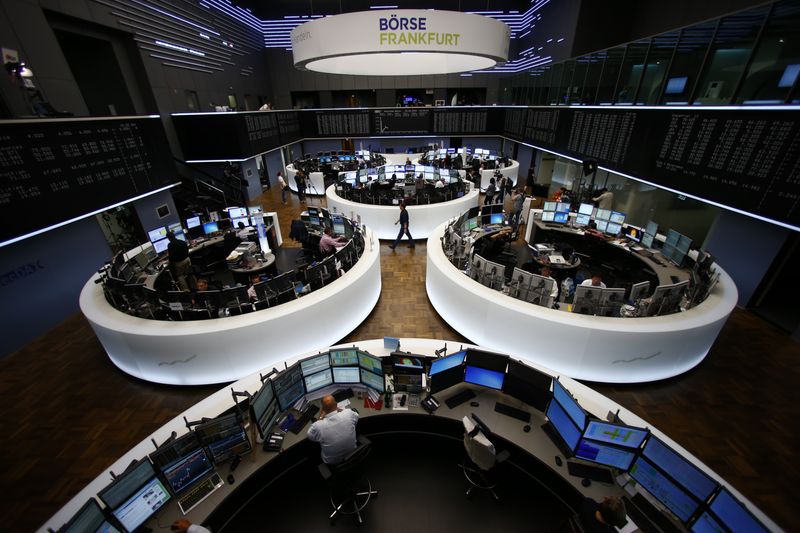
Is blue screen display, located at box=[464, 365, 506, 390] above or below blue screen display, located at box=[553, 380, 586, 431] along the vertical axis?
below

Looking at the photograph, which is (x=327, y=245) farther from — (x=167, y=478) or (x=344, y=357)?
(x=167, y=478)

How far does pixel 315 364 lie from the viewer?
10.8 feet

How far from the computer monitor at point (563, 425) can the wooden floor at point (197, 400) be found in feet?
5.98

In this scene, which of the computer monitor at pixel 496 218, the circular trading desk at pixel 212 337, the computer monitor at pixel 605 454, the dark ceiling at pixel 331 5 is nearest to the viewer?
the computer monitor at pixel 605 454

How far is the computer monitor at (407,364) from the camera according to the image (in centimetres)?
331

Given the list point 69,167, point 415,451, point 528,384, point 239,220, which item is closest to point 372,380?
point 415,451

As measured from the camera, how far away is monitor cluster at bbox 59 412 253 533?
6.84 ft

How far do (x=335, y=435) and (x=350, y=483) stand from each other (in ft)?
1.79

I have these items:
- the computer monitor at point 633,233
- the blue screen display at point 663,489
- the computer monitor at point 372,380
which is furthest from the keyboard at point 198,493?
the computer monitor at point 633,233

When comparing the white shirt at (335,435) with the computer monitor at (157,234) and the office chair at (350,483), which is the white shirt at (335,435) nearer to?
the office chair at (350,483)

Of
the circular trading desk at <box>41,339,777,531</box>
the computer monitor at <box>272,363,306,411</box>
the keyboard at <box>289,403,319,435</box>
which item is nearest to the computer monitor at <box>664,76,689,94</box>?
the circular trading desk at <box>41,339,777,531</box>

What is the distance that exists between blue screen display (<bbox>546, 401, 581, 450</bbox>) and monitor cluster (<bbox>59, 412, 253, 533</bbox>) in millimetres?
2835

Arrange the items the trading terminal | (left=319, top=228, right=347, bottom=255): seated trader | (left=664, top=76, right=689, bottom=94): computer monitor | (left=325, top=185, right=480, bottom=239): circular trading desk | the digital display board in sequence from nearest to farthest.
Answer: the trading terminal
the digital display board
(left=664, top=76, right=689, bottom=94): computer monitor
(left=319, top=228, right=347, bottom=255): seated trader
(left=325, top=185, right=480, bottom=239): circular trading desk

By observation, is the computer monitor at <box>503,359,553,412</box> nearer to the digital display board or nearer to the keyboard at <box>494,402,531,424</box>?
the keyboard at <box>494,402,531,424</box>
